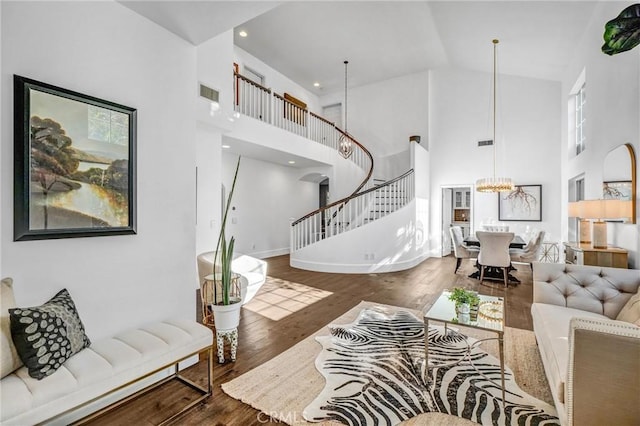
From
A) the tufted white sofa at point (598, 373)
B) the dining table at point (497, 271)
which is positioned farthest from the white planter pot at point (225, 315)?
the dining table at point (497, 271)

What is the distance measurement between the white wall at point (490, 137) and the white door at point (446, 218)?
237 mm

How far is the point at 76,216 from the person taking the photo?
1848 mm

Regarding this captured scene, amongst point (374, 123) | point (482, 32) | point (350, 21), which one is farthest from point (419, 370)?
point (374, 123)

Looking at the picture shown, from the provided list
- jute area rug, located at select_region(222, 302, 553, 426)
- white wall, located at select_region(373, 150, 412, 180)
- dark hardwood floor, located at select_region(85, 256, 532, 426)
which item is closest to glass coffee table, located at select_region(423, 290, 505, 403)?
jute area rug, located at select_region(222, 302, 553, 426)

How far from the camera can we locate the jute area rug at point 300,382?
191cm

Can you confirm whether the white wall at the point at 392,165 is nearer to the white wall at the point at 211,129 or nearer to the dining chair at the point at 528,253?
the dining chair at the point at 528,253

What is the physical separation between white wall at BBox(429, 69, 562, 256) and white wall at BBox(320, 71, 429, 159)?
12.6 inches

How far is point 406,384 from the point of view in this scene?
7.32ft

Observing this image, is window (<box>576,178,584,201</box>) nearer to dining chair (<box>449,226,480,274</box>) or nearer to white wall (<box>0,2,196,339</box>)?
dining chair (<box>449,226,480,274</box>)

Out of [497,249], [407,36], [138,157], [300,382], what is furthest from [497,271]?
[138,157]

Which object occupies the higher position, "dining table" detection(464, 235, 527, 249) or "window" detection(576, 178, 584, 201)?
"window" detection(576, 178, 584, 201)

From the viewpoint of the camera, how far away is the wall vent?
14.7ft

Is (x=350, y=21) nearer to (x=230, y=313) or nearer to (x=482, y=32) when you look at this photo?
(x=482, y=32)

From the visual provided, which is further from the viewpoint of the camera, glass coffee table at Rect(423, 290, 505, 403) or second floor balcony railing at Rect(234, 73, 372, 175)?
second floor balcony railing at Rect(234, 73, 372, 175)
